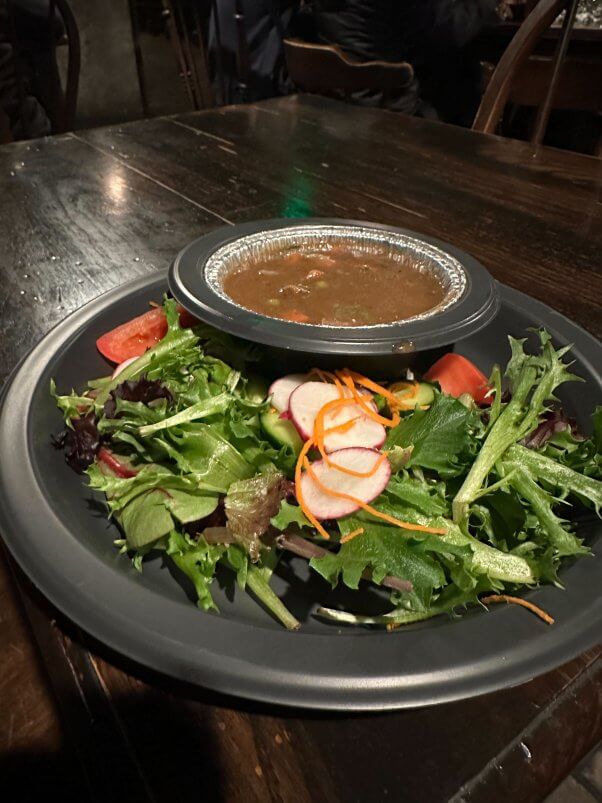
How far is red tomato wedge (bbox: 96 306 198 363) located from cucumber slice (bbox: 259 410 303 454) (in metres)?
0.40

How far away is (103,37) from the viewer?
8.30 metres

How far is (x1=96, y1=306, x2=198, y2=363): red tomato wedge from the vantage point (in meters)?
1.48

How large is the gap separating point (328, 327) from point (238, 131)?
2.39 metres

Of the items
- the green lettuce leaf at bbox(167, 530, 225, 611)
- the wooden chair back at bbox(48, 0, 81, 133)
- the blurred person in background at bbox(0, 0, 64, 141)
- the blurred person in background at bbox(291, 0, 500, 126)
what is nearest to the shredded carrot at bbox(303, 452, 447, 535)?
the green lettuce leaf at bbox(167, 530, 225, 611)

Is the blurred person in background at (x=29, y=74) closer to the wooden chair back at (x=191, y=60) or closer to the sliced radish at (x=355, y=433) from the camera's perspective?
the wooden chair back at (x=191, y=60)

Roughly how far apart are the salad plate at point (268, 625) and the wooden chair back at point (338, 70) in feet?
11.8

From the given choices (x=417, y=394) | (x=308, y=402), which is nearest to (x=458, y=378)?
(x=417, y=394)

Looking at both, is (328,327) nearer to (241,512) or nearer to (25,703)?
(241,512)

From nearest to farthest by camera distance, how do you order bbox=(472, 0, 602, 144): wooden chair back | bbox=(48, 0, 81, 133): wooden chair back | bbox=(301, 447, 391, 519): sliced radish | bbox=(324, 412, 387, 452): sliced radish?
1. bbox=(301, 447, 391, 519): sliced radish
2. bbox=(324, 412, 387, 452): sliced radish
3. bbox=(472, 0, 602, 144): wooden chair back
4. bbox=(48, 0, 81, 133): wooden chair back

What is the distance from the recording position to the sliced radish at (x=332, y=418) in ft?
3.80

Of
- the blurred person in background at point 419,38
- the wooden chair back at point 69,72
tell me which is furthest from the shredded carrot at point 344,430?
the blurred person in background at point 419,38

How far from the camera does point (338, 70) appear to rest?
12.6ft

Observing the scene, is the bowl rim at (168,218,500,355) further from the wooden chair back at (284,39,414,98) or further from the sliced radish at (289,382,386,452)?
the wooden chair back at (284,39,414,98)

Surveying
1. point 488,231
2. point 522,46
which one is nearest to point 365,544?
point 488,231
